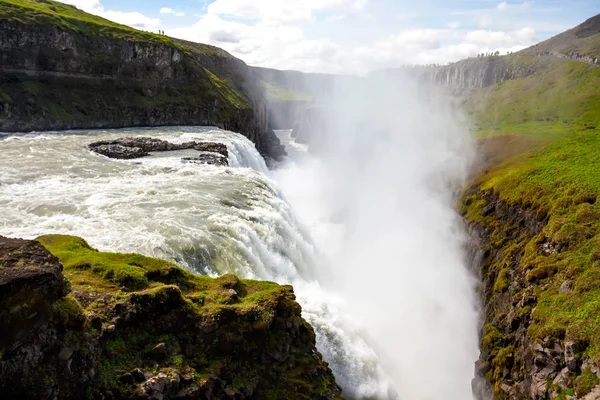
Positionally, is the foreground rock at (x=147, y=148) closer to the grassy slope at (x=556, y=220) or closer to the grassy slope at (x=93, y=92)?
the grassy slope at (x=93, y=92)

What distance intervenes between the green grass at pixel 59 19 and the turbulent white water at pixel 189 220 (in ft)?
131

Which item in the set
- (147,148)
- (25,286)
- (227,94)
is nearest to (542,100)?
(227,94)

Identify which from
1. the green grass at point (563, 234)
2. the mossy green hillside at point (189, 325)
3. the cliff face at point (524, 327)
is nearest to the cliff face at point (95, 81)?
the mossy green hillside at point (189, 325)

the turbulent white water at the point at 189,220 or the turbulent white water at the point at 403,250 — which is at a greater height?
the turbulent white water at the point at 189,220

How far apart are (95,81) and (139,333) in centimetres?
7827

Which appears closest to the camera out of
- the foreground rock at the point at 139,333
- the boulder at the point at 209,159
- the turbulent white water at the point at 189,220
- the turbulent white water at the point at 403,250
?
the foreground rock at the point at 139,333

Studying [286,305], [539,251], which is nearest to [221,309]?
[286,305]

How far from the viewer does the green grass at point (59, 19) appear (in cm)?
7175

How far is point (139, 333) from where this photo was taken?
12852mm

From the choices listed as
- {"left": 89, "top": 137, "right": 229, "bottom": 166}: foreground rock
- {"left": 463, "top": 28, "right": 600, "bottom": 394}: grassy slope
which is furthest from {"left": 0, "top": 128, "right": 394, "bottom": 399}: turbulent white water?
{"left": 463, "top": 28, "right": 600, "bottom": 394}: grassy slope

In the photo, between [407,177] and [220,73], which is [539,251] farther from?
[220,73]

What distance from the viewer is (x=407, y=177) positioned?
73250 millimetres

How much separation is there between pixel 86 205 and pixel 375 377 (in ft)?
74.3

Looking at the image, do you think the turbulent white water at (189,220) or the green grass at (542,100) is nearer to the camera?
the turbulent white water at (189,220)
